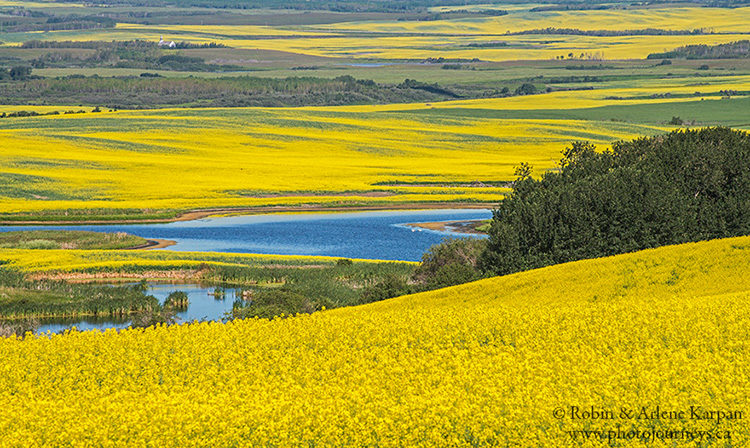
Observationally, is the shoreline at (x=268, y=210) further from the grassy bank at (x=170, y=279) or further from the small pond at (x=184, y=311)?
the small pond at (x=184, y=311)

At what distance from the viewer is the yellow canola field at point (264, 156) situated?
87000 millimetres

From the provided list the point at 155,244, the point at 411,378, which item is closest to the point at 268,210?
the point at 155,244

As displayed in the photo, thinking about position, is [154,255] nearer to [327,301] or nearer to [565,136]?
[327,301]

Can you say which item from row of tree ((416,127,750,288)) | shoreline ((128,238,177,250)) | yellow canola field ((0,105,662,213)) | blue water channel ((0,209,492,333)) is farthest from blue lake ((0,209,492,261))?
row of tree ((416,127,750,288))

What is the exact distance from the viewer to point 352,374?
20.5m

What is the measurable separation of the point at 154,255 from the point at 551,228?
2361cm

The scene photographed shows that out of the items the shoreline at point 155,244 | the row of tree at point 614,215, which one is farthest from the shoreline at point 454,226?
the row of tree at point 614,215

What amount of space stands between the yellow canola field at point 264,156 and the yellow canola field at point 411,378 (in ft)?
185

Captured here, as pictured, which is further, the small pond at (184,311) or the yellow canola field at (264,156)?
the yellow canola field at (264,156)

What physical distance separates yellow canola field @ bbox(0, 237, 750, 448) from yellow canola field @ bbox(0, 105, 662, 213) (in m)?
56.5

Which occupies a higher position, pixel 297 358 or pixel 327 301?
pixel 297 358

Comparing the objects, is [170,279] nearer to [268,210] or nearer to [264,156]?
[268,210]

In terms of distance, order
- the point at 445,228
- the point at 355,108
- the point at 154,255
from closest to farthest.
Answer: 1. the point at 154,255
2. the point at 445,228
3. the point at 355,108

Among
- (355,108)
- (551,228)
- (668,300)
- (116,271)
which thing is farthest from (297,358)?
(355,108)
